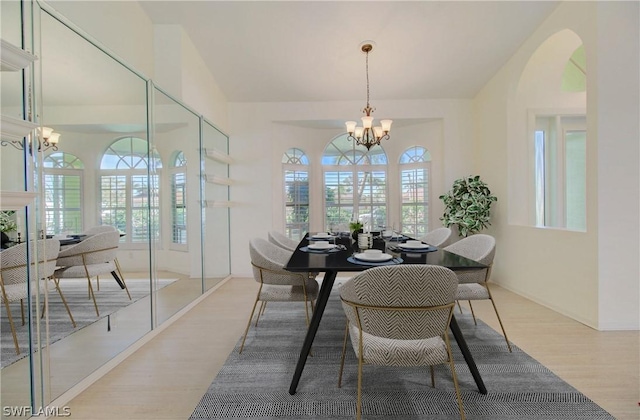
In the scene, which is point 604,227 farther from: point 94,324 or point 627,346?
point 94,324

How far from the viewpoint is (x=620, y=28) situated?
270 centimetres

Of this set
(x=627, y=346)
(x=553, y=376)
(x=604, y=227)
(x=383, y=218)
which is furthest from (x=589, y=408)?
(x=383, y=218)

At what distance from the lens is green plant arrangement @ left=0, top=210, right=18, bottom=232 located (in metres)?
1.52

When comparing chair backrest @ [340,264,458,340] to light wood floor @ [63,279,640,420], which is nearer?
chair backrest @ [340,264,458,340]

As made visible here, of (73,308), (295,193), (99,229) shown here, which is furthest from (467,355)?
(295,193)

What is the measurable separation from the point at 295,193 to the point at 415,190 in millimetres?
2111

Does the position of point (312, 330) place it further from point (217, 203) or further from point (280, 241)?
point (217, 203)

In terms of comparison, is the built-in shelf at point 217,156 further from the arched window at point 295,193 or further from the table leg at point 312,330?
the table leg at point 312,330

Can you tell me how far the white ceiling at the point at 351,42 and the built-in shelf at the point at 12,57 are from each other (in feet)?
7.28

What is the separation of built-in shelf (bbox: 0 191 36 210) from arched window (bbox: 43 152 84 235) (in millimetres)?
269

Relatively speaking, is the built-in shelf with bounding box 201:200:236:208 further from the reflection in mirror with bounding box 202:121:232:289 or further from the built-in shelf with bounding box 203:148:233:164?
the built-in shelf with bounding box 203:148:233:164

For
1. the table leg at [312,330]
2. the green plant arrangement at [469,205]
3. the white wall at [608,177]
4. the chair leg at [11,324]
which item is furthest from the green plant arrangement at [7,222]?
the green plant arrangement at [469,205]

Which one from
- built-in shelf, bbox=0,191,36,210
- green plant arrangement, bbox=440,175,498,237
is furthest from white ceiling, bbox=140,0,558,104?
built-in shelf, bbox=0,191,36,210

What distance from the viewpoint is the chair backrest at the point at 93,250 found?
1927 millimetres
